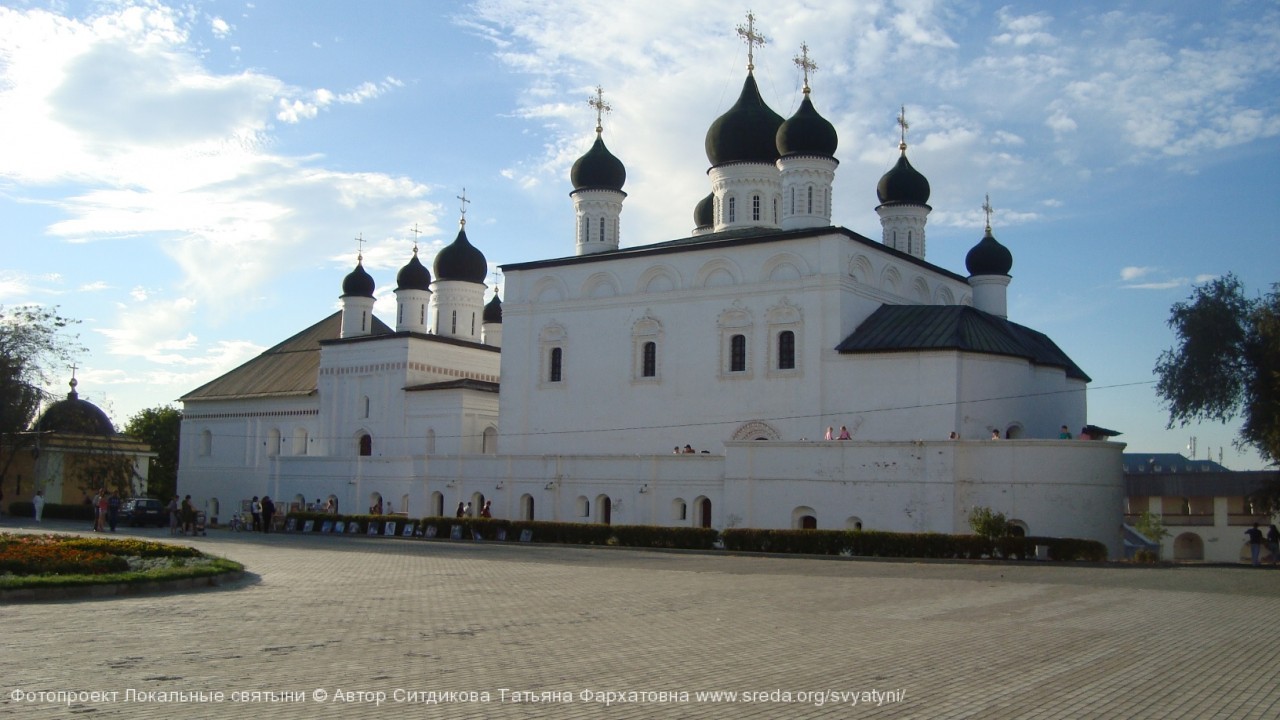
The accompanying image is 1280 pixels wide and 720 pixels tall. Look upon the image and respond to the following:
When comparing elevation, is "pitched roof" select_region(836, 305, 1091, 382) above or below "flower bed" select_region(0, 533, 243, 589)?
above

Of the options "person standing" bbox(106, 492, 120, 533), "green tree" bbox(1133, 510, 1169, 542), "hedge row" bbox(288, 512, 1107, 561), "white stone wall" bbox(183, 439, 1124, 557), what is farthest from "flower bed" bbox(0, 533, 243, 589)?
"green tree" bbox(1133, 510, 1169, 542)

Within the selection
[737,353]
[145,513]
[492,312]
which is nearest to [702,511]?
[737,353]

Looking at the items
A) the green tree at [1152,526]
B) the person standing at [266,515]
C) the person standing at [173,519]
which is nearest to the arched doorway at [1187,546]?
the green tree at [1152,526]

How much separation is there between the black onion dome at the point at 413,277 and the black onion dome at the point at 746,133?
46.4 feet

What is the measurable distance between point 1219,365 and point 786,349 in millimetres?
9983

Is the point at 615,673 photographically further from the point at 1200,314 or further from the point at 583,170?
the point at 583,170

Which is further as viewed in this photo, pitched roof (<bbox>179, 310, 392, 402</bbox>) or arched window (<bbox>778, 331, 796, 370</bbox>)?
pitched roof (<bbox>179, 310, 392, 402</bbox>)

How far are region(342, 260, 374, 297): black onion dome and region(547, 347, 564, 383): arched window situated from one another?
13.2m

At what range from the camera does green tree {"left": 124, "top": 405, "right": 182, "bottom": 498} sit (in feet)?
192

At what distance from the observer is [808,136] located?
3194 centimetres

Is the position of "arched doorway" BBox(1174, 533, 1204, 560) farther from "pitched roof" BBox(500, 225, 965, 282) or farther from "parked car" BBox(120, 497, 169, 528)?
"parked car" BBox(120, 497, 169, 528)

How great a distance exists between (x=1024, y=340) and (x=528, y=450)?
14.1 metres

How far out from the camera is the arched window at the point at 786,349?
98.5ft

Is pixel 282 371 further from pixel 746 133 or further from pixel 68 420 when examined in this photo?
pixel 746 133
